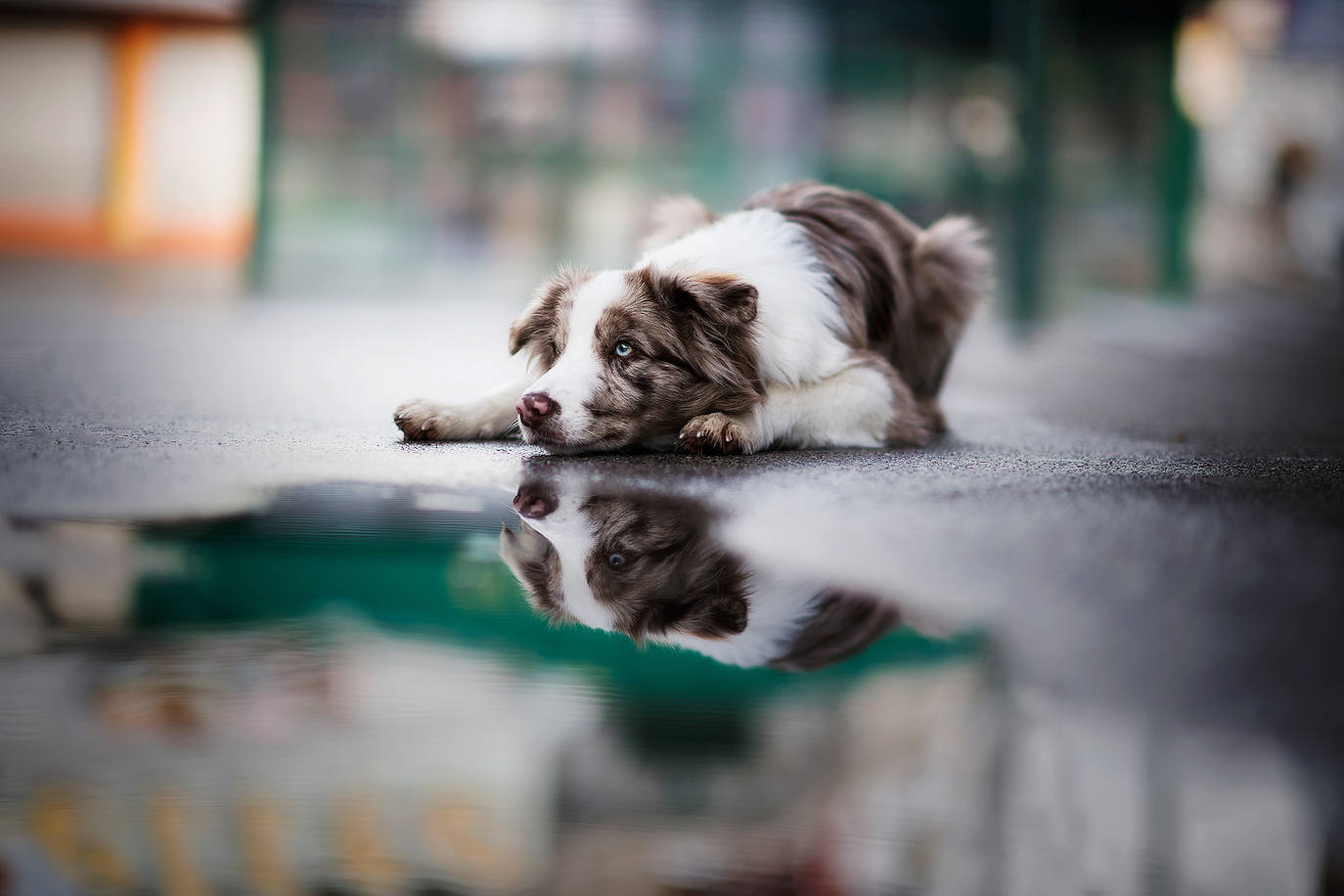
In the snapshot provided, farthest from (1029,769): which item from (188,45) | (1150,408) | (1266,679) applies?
(188,45)

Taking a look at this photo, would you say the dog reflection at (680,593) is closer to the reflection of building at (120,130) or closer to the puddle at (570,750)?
the puddle at (570,750)

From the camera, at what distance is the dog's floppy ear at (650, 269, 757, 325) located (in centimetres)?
309

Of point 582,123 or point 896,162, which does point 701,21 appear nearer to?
point 582,123

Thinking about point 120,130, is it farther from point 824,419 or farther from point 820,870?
point 820,870

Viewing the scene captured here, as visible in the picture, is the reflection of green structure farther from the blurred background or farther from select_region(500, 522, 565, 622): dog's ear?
the blurred background

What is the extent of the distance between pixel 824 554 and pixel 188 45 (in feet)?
54.2

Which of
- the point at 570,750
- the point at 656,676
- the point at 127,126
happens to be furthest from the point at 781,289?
the point at 127,126

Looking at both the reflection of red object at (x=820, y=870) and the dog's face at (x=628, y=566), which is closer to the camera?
the reflection of red object at (x=820, y=870)

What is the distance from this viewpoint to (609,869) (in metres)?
1.03

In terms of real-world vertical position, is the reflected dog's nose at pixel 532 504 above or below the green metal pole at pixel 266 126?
below

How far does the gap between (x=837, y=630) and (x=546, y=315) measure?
1777mm

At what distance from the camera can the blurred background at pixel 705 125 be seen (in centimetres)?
1354

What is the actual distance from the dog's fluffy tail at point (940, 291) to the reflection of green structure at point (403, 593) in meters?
1.99

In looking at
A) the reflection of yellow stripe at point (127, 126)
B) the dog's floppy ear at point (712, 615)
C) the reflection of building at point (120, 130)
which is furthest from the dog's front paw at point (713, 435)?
the reflection of yellow stripe at point (127, 126)
